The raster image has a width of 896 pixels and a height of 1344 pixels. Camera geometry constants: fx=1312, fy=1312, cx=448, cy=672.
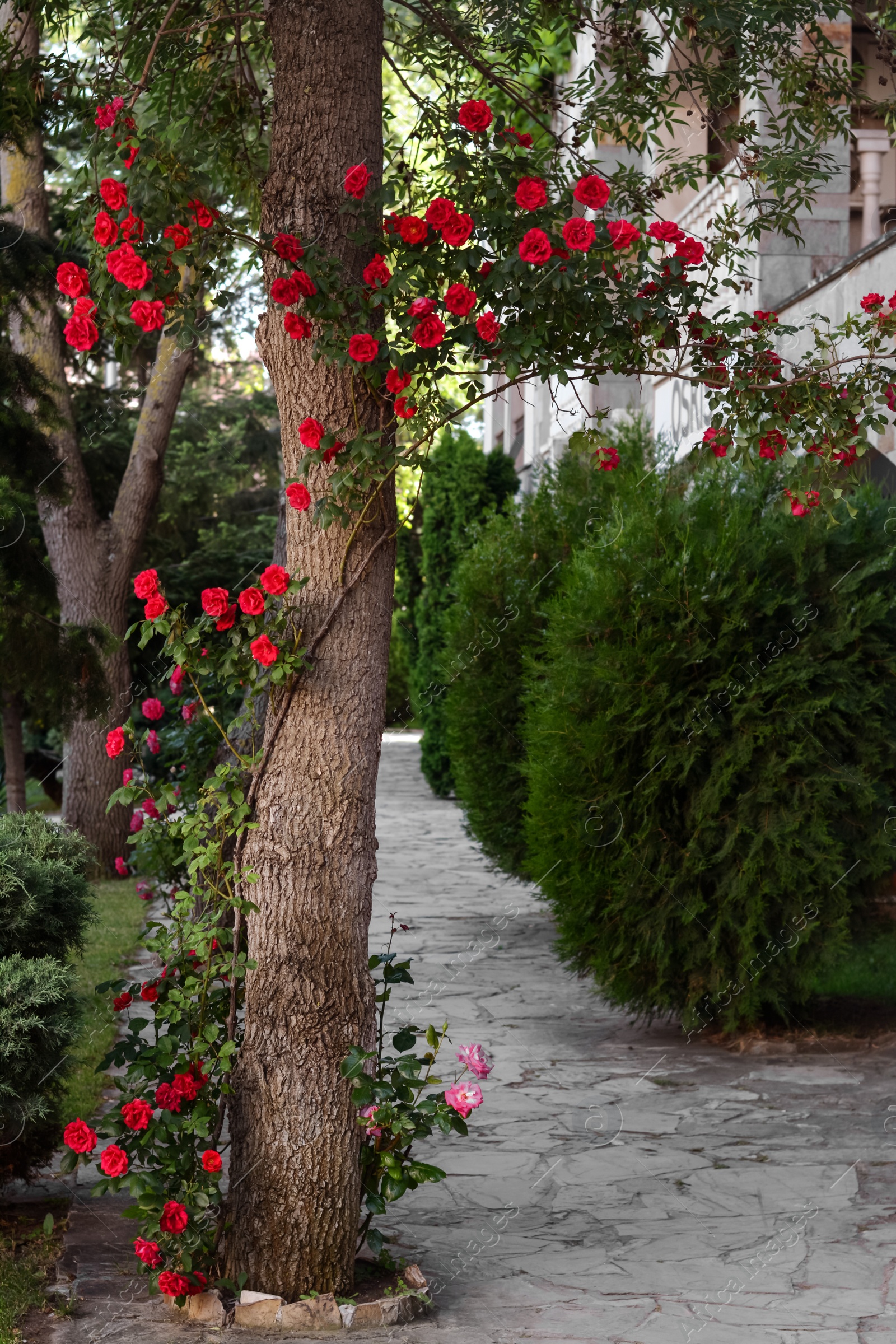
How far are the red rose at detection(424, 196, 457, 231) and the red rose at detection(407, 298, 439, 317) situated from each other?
0.19 meters

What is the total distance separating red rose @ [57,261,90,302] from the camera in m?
3.31

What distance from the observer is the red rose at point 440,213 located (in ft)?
10.9

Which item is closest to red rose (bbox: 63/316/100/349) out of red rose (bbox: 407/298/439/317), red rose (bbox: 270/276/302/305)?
red rose (bbox: 270/276/302/305)

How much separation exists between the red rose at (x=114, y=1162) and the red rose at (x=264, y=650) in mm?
1300

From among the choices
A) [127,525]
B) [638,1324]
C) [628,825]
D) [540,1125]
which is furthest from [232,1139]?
[127,525]

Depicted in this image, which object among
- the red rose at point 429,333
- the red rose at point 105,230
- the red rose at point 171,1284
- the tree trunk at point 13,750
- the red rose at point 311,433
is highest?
the red rose at point 105,230

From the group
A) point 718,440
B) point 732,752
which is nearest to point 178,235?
point 718,440

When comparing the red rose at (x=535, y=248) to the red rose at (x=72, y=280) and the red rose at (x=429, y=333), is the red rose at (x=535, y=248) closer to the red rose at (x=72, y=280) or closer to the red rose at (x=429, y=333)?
the red rose at (x=429, y=333)

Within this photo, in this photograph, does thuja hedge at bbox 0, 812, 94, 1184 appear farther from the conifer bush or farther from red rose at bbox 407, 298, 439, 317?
the conifer bush

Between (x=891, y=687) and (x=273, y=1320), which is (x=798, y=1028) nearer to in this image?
(x=891, y=687)

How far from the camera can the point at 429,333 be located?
11.0 ft

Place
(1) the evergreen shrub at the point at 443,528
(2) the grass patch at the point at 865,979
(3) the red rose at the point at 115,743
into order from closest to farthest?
1. (3) the red rose at the point at 115,743
2. (2) the grass patch at the point at 865,979
3. (1) the evergreen shrub at the point at 443,528

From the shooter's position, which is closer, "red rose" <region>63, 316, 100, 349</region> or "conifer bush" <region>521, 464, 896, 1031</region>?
"red rose" <region>63, 316, 100, 349</region>

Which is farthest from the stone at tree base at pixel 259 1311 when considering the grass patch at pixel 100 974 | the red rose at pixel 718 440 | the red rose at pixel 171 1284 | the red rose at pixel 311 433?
the red rose at pixel 718 440
